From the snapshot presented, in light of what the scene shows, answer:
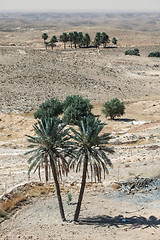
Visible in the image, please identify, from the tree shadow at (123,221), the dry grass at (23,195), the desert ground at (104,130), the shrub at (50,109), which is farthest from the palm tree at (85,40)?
the tree shadow at (123,221)

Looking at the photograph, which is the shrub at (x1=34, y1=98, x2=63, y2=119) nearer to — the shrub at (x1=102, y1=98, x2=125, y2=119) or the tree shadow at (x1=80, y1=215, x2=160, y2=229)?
the shrub at (x1=102, y1=98, x2=125, y2=119)

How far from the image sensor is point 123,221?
16859 millimetres

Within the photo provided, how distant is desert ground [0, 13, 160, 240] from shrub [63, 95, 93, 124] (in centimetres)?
423

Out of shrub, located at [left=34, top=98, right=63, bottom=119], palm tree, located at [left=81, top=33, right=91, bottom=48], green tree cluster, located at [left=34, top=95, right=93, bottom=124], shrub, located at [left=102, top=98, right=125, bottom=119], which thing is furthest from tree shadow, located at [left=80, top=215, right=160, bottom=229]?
palm tree, located at [left=81, top=33, right=91, bottom=48]

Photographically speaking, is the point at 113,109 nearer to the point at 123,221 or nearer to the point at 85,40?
the point at 123,221

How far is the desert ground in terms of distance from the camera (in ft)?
53.9

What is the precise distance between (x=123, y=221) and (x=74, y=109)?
82.2 feet

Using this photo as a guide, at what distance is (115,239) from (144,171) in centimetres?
902

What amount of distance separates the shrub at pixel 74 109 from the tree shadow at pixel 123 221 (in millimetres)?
22521

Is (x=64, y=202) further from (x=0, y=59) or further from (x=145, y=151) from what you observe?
(x=0, y=59)

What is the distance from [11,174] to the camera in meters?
25.3

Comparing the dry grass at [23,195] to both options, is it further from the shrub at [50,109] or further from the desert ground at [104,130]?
the shrub at [50,109]

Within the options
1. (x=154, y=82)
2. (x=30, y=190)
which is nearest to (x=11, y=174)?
(x=30, y=190)

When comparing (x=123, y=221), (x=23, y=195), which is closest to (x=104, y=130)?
(x=23, y=195)
